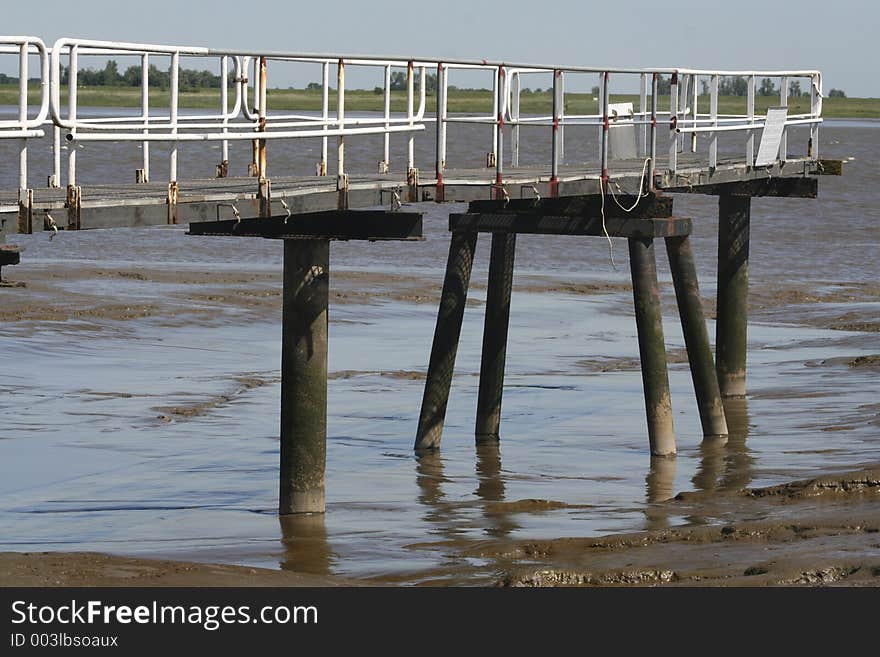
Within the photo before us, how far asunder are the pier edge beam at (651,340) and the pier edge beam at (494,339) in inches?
49.6

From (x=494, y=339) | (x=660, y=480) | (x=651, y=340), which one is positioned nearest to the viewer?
(x=660, y=480)

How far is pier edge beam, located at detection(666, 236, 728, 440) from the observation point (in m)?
15.4

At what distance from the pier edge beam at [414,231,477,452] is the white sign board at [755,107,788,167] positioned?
3650 millimetres

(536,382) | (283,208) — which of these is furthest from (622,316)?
(283,208)

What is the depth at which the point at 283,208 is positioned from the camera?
1077 centimetres

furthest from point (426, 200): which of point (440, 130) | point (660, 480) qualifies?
point (660, 480)

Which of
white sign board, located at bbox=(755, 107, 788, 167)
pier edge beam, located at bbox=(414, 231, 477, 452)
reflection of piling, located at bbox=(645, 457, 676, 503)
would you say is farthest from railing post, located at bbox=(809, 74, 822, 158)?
reflection of piling, located at bbox=(645, 457, 676, 503)

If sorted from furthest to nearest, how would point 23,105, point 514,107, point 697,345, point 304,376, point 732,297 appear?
point 732,297 < point 514,107 < point 697,345 < point 304,376 < point 23,105

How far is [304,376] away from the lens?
11.6m

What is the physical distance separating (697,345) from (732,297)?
2.73 metres

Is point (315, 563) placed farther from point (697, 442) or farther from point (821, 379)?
point (821, 379)

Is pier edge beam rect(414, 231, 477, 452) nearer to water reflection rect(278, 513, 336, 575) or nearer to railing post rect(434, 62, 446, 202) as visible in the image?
railing post rect(434, 62, 446, 202)

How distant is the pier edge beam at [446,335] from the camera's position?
1456 centimetres

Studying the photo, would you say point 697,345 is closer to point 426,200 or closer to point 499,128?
point 499,128
